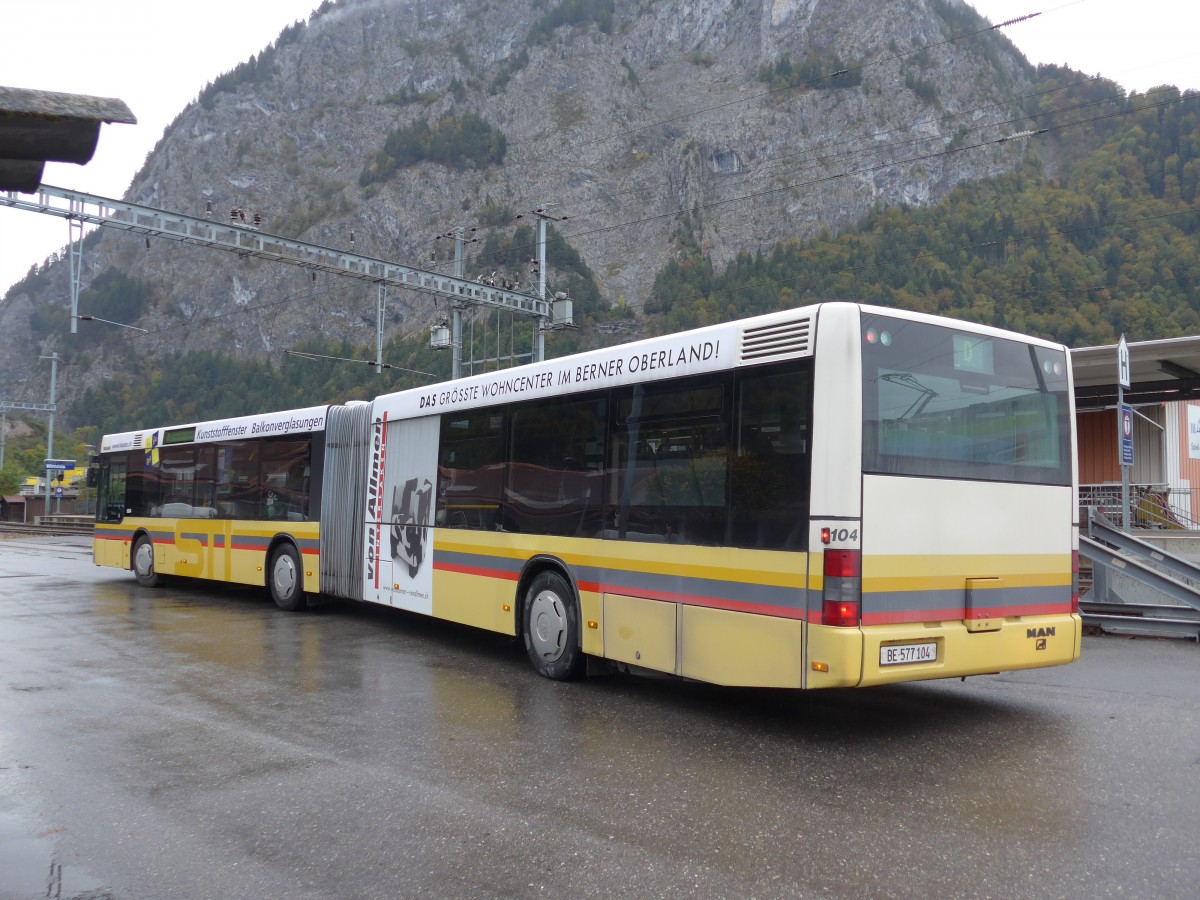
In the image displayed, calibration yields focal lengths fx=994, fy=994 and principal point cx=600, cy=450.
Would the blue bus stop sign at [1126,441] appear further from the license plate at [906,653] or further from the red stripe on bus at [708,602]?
the red stripe on bus at [708,602]

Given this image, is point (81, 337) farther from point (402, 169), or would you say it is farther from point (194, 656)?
point (194, 656)

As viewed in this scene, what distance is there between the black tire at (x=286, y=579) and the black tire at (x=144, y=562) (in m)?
3.92

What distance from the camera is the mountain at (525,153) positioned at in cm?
13975

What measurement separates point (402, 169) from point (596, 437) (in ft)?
509

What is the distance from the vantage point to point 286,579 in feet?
44.4

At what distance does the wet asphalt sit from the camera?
4.11m

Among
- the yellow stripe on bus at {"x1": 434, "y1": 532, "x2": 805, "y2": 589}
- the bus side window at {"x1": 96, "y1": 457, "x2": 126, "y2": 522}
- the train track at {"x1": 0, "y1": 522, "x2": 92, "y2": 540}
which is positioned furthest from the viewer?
the train track at {"x1": 0, "y1": 522, "x2": 92, "y2": 540}

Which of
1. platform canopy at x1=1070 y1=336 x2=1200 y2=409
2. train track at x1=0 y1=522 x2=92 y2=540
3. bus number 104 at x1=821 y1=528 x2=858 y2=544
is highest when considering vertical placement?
platform canopy at x1=1070 y1=336 x2=1200 y2=409

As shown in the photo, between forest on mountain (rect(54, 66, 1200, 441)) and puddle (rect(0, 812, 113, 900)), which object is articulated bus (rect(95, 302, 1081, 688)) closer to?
puddle (rect(0, 812, 113, 900))

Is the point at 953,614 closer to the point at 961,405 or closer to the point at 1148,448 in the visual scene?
the point at 961,405

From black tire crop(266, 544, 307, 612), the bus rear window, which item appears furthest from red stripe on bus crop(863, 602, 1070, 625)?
black tire crop(266, 544, 307, 612)

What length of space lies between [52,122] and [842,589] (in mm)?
4642

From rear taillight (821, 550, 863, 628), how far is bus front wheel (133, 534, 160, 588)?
1371cm

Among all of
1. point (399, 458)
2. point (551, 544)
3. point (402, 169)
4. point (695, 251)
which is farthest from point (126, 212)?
point (402, 169)
